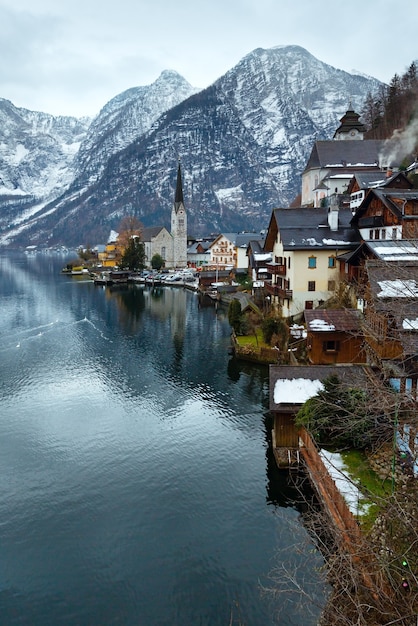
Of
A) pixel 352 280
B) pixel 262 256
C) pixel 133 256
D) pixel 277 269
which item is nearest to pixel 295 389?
pixel 352 280

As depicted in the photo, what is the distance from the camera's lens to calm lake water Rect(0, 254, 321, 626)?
47.6 feet

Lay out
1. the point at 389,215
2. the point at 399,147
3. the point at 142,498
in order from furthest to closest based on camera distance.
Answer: the point at 399,147, the point at 389,215, the point at 142,498

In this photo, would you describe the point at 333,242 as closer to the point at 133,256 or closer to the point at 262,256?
the point at 262,256

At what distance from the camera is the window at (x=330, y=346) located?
3059 cm

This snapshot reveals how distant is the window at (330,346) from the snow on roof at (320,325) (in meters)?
1.42

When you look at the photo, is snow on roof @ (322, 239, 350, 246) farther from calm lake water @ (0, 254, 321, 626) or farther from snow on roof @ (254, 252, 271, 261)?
snow on roof @ (254, 252, 271, 261)

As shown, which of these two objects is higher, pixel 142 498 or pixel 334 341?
pixel 334 341

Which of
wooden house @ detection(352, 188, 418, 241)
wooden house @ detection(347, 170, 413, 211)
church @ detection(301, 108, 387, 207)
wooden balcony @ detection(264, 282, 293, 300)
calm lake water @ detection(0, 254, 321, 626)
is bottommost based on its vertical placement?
calm lake water @ detection(0, 254, 321, 626)

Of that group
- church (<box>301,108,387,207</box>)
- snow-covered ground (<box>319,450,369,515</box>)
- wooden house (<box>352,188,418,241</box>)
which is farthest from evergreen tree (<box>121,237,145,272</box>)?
snow-covered ground (<box>319,450,369,515</box>)

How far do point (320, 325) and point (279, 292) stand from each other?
13888mm

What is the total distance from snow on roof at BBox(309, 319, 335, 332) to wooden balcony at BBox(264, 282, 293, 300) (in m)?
11.1

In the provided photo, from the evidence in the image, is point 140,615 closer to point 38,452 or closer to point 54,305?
point 38,452

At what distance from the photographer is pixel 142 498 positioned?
19609 millimetres

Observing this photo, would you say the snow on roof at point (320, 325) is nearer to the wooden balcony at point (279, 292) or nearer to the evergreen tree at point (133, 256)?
the wooden balcony at point (279, 292)
